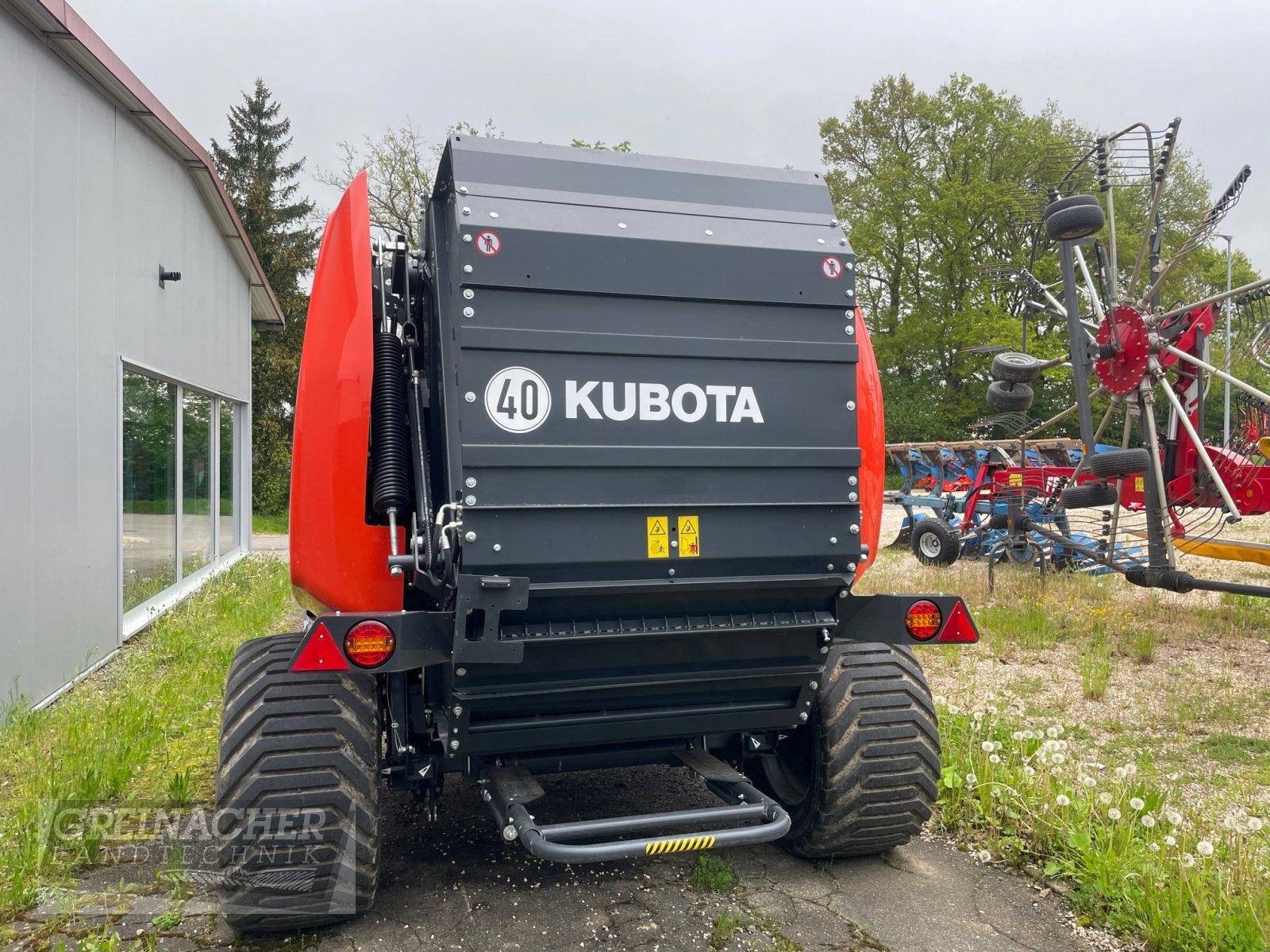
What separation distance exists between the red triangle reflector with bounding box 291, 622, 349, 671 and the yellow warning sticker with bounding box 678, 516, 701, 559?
105 centimetres

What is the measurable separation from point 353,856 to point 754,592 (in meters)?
1.48

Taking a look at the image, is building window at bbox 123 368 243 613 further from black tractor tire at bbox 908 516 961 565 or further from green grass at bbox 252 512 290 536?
black tractor tire at bbox 908 516 961 565

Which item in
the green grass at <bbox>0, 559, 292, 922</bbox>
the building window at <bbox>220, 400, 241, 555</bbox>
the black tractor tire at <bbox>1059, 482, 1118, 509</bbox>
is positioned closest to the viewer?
the green grass at <bbox>0, 559, 292, 922</bbox>

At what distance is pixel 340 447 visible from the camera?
3172 millimetres

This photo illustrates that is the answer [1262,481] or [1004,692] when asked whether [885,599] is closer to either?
[1004,692]

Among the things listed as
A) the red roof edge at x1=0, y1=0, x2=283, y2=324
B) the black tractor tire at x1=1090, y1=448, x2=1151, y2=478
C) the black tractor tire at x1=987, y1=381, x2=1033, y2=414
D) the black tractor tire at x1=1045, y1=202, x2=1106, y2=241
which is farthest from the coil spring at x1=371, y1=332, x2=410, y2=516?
the black tractor tire at x1=1090, y1=448, x2=1151, y2=478

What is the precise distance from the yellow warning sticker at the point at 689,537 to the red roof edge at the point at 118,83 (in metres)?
5.28

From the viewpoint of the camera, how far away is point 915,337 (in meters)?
33.8

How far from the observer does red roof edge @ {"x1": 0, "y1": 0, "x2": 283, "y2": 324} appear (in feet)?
19.9

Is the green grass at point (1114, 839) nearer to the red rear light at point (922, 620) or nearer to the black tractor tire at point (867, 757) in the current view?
the black tractor tire at point (867, 757)

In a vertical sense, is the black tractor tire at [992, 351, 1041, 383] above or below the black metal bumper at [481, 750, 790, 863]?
above

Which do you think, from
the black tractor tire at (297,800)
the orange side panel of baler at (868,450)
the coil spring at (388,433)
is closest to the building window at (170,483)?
the coil spring at (388,433)

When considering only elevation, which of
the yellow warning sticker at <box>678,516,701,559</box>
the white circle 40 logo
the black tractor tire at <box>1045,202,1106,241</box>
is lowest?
the yellow warning sticker at <box>678,516,701,559</box>

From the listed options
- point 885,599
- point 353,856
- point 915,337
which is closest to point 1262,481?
point 885,599
